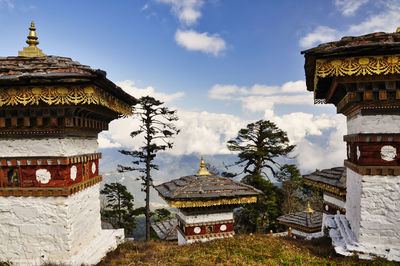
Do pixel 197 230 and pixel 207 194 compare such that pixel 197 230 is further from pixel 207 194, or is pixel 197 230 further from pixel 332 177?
pixel 332 177

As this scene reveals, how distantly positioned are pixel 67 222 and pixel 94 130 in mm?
2126

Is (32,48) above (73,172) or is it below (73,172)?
above

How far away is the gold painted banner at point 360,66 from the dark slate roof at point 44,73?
3770mm

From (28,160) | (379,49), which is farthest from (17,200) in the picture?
(379,49)

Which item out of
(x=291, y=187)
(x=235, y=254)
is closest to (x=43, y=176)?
(x=235, y=254)

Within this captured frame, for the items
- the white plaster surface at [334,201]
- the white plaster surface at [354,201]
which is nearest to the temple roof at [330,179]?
the white plaster surface at [334,201]

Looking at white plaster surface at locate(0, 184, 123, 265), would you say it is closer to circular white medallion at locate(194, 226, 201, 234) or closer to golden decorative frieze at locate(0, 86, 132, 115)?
golden decorative frieze at locate(0, 86, 132, 115)

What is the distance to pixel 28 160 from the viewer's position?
15.4ft

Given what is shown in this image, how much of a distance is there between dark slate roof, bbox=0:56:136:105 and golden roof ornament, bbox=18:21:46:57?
12.0 inches

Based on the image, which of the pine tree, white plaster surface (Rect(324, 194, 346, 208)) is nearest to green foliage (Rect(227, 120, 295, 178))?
the pine tree

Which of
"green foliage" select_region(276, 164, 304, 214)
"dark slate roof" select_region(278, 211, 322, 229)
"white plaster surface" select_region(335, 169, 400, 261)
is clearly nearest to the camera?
"white plaster surface" select_region(335, 169, 400, 261)

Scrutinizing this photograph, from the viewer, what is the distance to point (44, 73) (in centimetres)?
431

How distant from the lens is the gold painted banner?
421cm

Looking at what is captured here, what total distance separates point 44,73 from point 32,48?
1.70 meters
